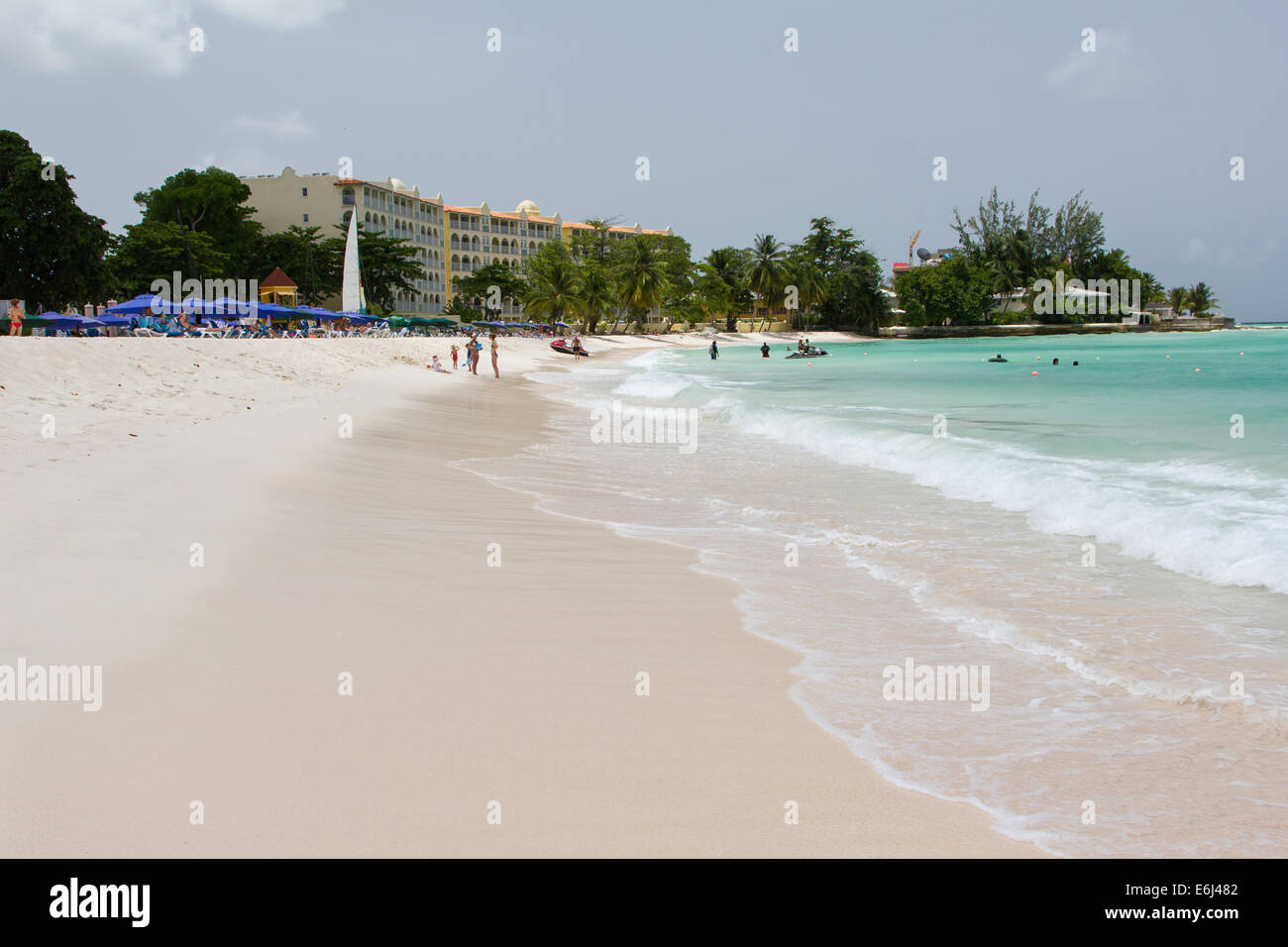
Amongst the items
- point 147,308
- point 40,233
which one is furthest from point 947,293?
point 147,308

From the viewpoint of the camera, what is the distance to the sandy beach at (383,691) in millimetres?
3293

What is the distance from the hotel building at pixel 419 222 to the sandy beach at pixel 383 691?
297 ft

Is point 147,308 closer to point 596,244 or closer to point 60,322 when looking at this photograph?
point 60,322

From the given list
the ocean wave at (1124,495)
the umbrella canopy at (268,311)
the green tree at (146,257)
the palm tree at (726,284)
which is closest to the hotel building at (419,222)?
the palm tree at (726,284)

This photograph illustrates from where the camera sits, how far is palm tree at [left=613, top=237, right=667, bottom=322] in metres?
93.8

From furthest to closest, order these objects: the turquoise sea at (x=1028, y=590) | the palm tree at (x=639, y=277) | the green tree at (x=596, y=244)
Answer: the green tree at (x=596, y=244)
the palm tree at (x=639, y=277)
the turquoise sea at (x=1028, y=590)

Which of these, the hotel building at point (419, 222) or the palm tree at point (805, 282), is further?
the palm tree at point (805, 282)

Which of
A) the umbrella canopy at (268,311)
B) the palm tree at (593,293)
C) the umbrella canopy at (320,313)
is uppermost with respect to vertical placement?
the palm tree at (593,293)

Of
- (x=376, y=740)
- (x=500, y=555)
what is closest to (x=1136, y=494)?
(x=500, y=555)

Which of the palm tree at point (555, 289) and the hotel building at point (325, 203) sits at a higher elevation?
the hotel building at point (325, 203)

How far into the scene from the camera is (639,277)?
93.7 metres

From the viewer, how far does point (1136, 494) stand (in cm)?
1066

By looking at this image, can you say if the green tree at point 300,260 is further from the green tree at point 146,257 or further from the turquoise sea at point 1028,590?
the turquoise sea at point 1028,590
